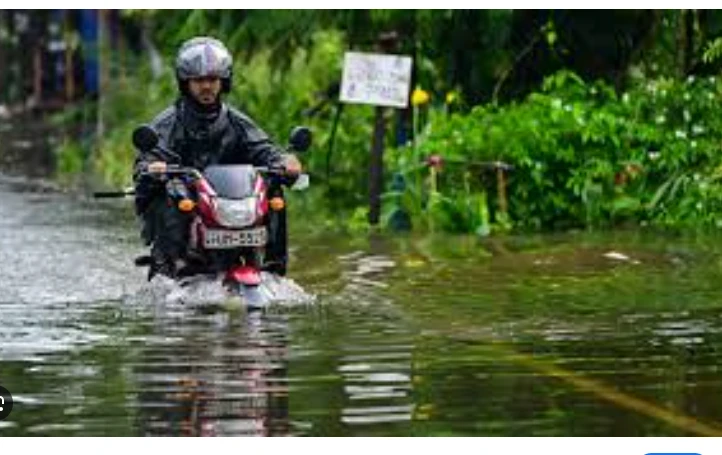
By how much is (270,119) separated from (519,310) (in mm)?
11428

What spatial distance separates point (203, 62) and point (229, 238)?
1.22 m

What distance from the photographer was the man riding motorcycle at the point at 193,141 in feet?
39.4

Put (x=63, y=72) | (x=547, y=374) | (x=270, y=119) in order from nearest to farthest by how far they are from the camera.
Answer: (x=547, y=374) < (x=270, y=119) < (x=63, y=72)

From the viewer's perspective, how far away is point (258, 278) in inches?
458

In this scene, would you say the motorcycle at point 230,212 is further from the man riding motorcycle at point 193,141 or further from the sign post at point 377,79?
the sign post at point 377,79

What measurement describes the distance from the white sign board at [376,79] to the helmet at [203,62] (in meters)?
5.28

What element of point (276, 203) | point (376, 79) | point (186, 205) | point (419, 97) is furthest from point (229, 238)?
point (419, 97)

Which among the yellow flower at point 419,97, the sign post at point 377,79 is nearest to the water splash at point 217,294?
the sign post at point 377,79
